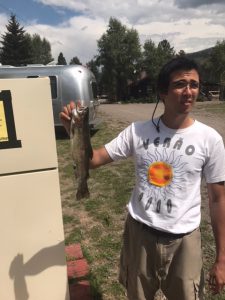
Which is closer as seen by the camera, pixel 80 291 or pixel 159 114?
pixel 80 291

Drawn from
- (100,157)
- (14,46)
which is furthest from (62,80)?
(14,46)

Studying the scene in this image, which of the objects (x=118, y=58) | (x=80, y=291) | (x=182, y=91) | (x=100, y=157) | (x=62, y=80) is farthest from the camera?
(x=118, y=58)

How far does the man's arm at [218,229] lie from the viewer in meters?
2.23

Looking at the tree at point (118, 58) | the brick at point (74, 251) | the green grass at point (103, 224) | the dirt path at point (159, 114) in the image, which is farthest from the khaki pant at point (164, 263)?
the tree at point (118, 58)

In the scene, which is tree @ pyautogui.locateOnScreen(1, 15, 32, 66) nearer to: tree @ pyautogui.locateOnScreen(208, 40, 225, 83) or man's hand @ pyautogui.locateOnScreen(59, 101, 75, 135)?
tree @ pyautogui.locateOnScreen(208, 40, 225, 83)

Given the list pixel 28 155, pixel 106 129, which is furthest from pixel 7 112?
pixel 106 129

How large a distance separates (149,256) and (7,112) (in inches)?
48.0

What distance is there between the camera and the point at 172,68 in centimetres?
225

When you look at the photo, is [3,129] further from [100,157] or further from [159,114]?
[159,114]

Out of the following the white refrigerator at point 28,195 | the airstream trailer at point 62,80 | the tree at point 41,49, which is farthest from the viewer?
the tree at point 41,49

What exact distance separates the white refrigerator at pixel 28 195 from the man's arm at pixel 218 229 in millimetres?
995

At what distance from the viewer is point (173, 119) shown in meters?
2.25

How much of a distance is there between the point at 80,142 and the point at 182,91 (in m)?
0.65

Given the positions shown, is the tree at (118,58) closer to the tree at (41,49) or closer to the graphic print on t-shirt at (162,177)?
the tree at (41,49)
